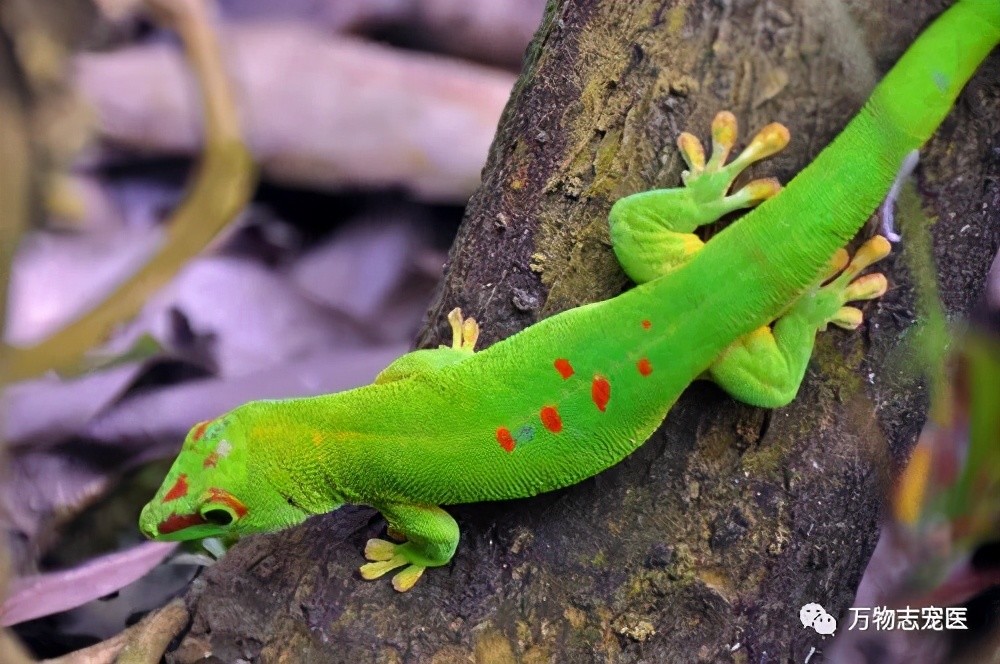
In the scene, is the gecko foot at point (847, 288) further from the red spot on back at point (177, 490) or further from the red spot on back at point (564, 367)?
the red spot on back at point (177, 490)

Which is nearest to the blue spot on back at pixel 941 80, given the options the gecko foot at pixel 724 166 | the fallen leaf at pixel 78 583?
the gecko foot at pixel 724 166

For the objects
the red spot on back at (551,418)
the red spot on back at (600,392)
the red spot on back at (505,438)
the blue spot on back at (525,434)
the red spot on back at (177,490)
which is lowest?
the red spot on back at (177,490)

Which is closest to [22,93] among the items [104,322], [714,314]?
[104,322]

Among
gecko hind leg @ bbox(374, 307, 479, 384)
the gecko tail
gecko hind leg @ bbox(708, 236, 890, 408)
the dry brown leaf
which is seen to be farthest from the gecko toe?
the dry brown leaf

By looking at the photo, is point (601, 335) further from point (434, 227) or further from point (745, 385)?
point (434, 227)

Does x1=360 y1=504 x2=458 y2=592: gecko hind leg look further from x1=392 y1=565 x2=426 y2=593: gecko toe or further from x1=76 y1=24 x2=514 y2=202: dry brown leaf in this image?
x1=76 y1=24 x2=514 y2=202: dry brown leaf

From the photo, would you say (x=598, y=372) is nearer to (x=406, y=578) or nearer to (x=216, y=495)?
(x=406, y=578)
